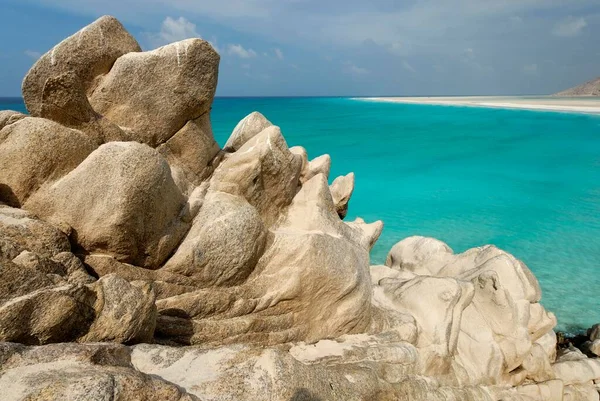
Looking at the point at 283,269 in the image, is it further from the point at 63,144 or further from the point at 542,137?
the point at 542,137

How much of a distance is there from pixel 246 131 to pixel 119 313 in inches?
190

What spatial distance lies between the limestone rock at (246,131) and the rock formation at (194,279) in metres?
0.04

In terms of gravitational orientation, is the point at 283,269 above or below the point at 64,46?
below

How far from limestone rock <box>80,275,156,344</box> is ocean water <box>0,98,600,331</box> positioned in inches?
419

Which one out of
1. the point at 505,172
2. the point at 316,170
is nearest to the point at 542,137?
the point at 505,172

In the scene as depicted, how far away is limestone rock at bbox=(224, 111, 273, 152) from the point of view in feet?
26.7

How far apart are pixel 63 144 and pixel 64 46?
1.81 metres

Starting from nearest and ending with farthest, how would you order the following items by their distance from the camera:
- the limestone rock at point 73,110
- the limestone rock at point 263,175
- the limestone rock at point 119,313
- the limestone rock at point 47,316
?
the limestone rock at point 47,316, the limestone rock at point 119,313, the limestone rock at point 73,110, the limestone rock at point 263,175

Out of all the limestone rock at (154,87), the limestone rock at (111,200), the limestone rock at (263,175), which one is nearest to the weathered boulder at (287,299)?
the limestone rock at (263,175)

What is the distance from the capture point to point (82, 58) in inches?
238

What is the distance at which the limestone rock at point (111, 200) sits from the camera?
15.5ft

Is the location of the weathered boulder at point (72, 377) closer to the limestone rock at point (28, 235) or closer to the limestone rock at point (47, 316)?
the limestone rock at point (47, 316)

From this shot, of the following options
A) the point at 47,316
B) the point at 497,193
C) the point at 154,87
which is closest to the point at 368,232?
the point at 154,87

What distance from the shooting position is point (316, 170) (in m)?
8.41
